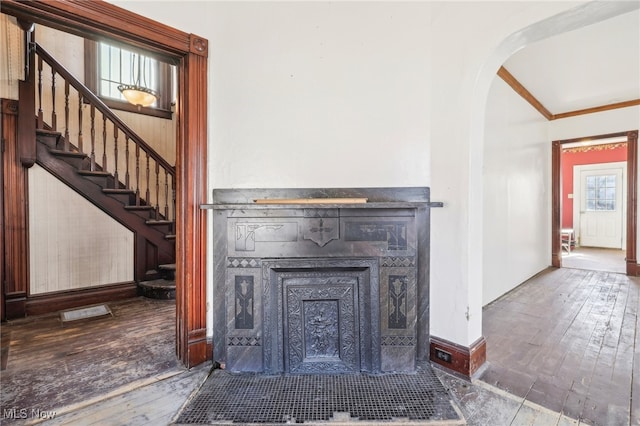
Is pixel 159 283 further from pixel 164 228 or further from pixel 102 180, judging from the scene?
pixel 102 180

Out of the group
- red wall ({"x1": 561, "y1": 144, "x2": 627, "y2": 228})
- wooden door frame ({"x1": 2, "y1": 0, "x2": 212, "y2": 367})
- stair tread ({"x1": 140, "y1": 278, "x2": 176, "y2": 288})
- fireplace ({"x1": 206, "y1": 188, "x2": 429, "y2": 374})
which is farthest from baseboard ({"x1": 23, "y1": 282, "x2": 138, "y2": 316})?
red wall ({"x1": 561, "y1": 144, "x2": 627, "y2": 228})

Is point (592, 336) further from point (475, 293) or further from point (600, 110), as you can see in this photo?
point (600, 110)

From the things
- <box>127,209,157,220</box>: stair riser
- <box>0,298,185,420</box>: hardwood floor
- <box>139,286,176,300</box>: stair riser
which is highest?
<box>127,209,157,220</box>: stair riser

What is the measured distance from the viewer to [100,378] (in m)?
1.91

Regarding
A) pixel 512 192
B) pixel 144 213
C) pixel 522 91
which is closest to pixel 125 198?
pixel 144 213

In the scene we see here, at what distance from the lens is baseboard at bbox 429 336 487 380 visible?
1920 mm

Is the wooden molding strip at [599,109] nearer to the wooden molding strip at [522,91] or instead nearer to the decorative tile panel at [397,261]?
the wooden molding strip at [522,91]

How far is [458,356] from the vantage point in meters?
1.96

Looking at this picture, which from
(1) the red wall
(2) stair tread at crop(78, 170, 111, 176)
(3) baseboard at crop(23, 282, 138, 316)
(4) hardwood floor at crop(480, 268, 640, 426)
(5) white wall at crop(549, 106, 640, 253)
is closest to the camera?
(4) hardwood floor at crop(480, 268, 640, 426)

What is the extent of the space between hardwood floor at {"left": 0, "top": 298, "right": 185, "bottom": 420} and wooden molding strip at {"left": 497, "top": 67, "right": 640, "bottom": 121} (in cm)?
437

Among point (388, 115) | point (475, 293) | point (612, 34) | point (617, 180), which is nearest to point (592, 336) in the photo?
point (475, 293)

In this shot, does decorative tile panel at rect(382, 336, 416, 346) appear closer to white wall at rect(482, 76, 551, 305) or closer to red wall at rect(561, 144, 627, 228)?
white wall at rect(482, 76, 551, 305)

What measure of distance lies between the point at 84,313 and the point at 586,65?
20.3 ft

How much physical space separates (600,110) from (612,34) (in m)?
2.70
